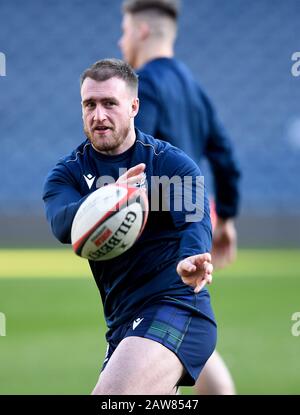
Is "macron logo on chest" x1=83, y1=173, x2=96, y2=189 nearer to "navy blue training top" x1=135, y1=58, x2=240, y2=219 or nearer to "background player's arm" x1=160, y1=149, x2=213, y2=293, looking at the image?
"background player's arm" x1=160, y1=149, x2=213, y2=293

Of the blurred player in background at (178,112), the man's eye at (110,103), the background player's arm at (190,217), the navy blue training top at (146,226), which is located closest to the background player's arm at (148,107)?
the blurred player in background at (178,112)

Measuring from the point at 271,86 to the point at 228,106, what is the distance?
1082 mm

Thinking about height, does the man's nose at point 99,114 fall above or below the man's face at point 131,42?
below

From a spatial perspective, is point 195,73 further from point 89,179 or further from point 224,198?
point 89,179

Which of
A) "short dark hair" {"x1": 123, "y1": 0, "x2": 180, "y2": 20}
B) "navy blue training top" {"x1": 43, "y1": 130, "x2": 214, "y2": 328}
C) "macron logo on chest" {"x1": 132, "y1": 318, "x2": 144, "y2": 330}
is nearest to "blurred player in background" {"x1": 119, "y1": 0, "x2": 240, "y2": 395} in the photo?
"short dark hair" {"x1": 123, "y1": 0, "x2": 180, "y2": 20}

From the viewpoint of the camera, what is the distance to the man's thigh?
3.81 metres

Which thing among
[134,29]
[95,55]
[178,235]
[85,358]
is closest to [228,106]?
[95,55]

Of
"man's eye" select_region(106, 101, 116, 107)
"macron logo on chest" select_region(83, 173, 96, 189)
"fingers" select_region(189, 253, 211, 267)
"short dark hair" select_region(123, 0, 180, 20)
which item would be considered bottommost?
"fingers" select_region(189, 253, 211, 267)

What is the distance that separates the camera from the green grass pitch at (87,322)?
23.5 ft

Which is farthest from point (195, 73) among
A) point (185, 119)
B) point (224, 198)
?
point (185, 119)

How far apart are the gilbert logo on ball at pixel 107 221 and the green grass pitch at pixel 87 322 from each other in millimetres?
2972

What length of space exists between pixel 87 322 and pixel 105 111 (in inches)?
250

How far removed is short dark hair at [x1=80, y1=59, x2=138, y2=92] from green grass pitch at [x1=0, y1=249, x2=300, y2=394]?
3.18m

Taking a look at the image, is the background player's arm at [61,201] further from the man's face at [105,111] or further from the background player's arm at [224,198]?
the background player's arm at [224,198]
